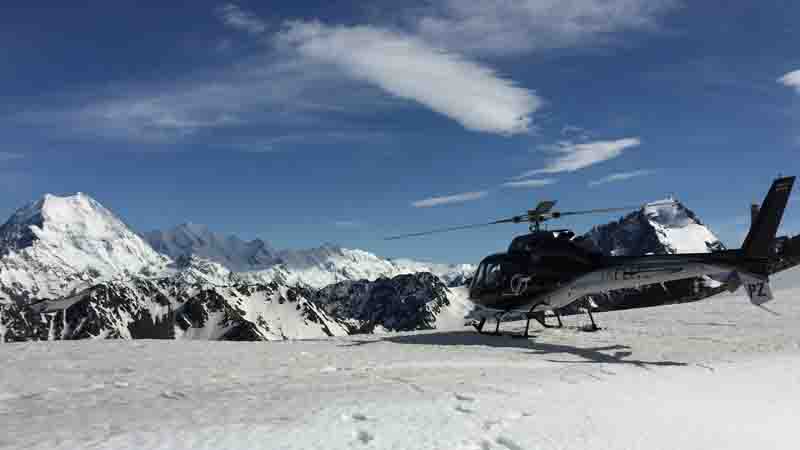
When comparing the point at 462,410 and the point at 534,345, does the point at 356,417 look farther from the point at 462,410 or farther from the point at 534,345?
the point at 534,345

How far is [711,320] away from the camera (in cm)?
2470

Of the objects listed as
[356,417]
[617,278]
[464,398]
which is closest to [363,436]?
[356,417]

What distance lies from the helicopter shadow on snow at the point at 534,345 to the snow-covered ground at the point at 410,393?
9 cm

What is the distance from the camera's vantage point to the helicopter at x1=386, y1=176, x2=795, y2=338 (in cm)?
1905

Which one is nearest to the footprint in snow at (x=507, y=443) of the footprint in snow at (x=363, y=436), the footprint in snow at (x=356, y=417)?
the footprint in snow at (x=363, y=436)

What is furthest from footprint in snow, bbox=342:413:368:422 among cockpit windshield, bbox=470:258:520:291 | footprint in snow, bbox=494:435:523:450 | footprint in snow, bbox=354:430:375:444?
cockpit windshield, bbox=470:258:520:291

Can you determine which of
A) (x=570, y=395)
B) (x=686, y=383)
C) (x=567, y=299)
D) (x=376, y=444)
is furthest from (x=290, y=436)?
(x=567, y=299)

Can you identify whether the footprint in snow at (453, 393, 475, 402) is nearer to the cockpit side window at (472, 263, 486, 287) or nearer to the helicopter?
the helicopter

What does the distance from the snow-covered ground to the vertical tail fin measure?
9.64 ft

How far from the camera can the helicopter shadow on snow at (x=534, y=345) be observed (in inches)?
642

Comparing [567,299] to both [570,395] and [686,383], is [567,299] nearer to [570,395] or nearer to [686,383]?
[686,383]

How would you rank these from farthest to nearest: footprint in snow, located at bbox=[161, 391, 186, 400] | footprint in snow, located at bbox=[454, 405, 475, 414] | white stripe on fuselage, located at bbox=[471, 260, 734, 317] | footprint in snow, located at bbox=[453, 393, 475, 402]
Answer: white stripe on fuselage, located at bbox=[471, 260, 734, 317] → footprint in snow, located at bbox=[161, 391, 186, 400] → footprint in snow, located at bbox=[453, 393, 475, 402] → footprint in snow, located at bbox=[454, 405, 475, 414]

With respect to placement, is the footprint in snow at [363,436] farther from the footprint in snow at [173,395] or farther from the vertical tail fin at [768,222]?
the vertical tail fin at [768,222]

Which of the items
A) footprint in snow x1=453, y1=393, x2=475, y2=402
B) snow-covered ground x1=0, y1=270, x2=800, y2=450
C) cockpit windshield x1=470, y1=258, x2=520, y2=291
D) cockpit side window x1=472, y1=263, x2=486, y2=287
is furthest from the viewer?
cockpit side window x1=472, y1=263, x2=486, y2=287
